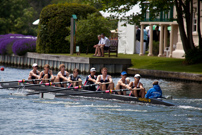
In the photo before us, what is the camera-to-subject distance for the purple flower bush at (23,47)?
143ft

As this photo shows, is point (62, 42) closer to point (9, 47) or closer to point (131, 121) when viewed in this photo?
point (9, 47)

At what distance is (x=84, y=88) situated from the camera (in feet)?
73.7

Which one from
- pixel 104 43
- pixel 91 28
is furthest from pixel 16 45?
pixel 104 43

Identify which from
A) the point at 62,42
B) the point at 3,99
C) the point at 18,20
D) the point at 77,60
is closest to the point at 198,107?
the point at 3,99

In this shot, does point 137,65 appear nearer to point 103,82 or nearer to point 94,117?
point 103,82

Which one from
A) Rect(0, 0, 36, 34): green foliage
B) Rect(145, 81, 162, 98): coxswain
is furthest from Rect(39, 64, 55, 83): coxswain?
Rect(0, 0, 36, 34): green foliage

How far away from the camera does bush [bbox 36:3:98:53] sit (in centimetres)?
4222

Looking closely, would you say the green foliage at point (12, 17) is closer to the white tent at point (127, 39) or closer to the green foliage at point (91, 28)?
the white tent at point (127, 39)

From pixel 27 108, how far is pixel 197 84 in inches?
499

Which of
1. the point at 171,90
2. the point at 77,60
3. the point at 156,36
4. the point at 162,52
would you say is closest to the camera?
the point at 171,90

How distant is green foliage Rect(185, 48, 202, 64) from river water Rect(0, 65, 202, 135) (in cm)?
973

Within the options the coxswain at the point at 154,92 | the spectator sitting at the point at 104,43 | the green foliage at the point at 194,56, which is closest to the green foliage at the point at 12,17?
the spectator sitting at the point at 104,43

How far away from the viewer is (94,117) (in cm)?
Answer: 1784

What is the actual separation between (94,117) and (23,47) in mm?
27261
